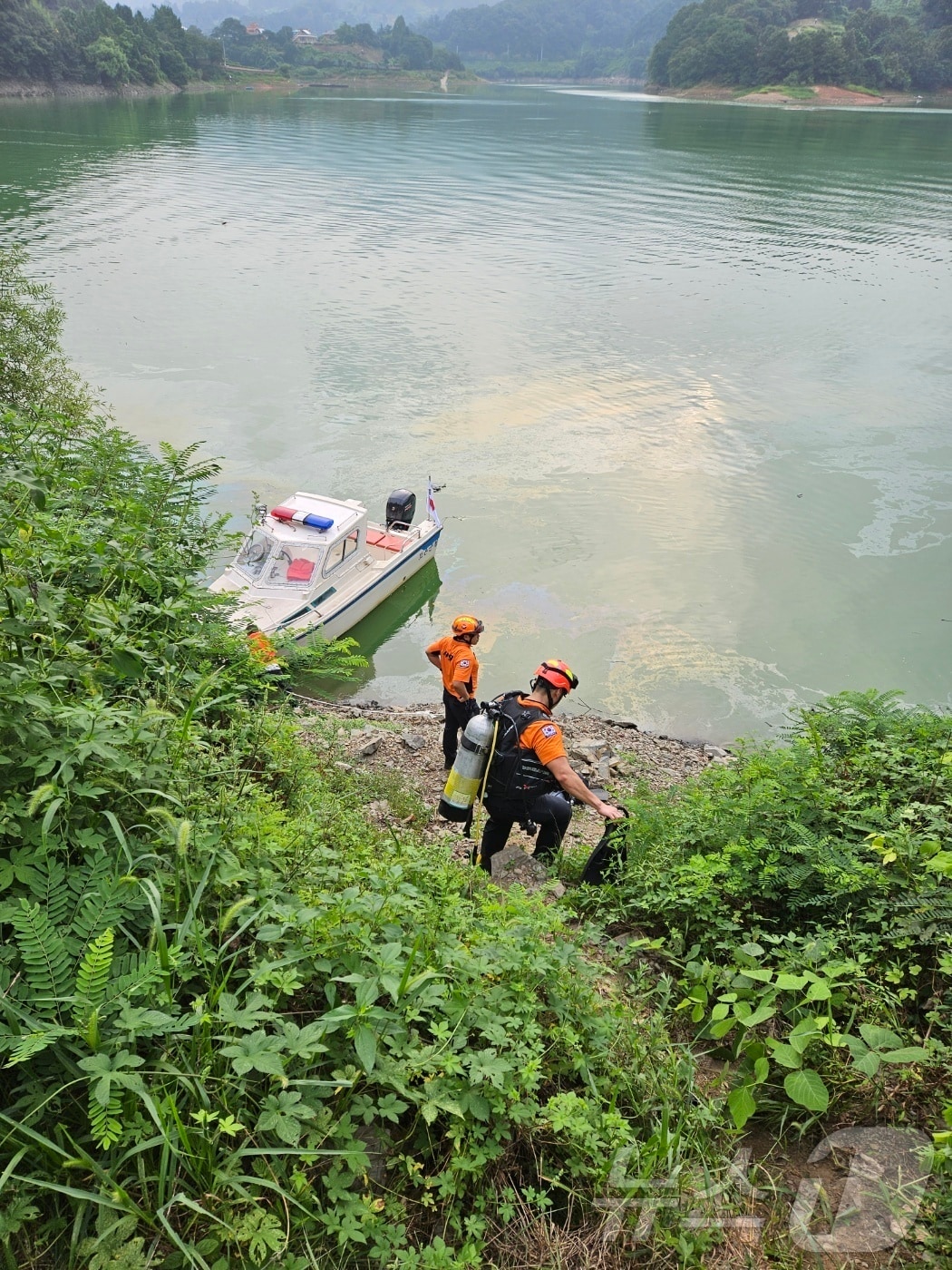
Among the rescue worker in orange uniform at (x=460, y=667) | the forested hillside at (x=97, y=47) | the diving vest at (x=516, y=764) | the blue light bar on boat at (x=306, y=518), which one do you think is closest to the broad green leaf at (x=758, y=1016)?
the diving vest at (x=516, y=764)

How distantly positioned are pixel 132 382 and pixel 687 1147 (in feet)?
80.4

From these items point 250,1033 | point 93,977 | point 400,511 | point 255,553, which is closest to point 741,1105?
point 250,1033

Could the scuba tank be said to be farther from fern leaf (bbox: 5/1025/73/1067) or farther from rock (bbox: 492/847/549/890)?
fern leaf (bbox: 5/1025/73/1067)

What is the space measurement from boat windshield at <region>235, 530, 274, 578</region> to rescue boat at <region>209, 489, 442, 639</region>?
1 cm

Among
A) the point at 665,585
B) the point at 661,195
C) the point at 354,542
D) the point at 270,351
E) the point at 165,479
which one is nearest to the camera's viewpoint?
the point at 165,479

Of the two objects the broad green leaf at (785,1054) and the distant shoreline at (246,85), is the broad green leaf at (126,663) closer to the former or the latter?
the broad green leaf at (785,1054)

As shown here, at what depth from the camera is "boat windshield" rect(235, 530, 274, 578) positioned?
1288cm

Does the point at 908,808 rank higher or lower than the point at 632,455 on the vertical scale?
higher

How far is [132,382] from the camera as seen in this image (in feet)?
75.9

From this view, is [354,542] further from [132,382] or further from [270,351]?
[270,351]

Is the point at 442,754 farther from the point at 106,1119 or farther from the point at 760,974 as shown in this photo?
the point at 106,1119

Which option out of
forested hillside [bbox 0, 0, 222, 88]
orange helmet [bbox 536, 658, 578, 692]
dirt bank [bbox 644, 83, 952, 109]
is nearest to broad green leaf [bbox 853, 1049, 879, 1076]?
orange helmet [bbox 536, 658, 578, 692]

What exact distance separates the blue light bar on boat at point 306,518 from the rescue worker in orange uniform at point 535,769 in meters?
7.71

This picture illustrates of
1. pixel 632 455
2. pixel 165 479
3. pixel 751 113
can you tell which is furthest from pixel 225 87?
pixel 165 479
